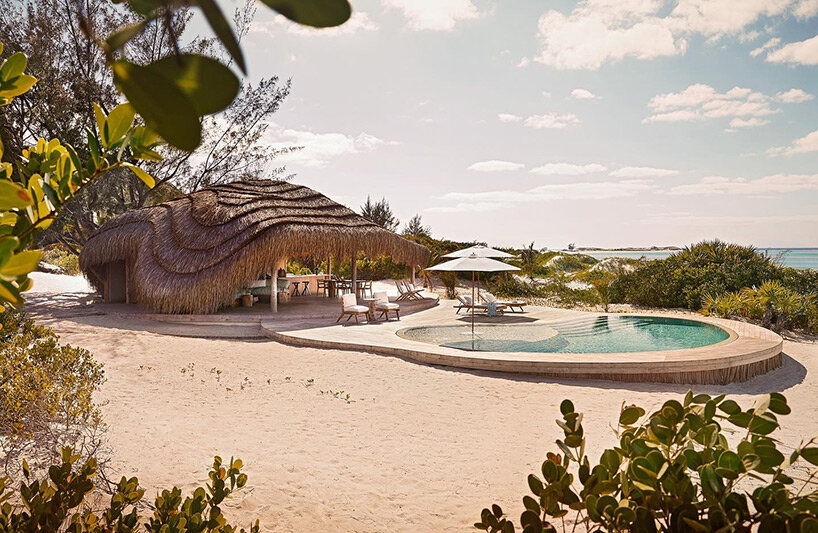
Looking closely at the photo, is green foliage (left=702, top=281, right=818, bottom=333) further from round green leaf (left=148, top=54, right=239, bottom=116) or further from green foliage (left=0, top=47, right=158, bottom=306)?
round green leaf (left=148, top=54, right=239, bottom=116)

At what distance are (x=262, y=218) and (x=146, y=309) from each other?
4.04 meters

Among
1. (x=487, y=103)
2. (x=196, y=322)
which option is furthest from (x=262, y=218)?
(x=487, y=103)

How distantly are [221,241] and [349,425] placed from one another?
31.2 ft

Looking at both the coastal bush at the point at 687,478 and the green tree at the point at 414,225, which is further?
the green tree at the point at 414,225

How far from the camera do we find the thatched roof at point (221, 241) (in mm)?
12891

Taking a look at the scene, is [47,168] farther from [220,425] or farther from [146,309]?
[146,309]

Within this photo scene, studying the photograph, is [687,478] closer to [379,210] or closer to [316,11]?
[316,11]

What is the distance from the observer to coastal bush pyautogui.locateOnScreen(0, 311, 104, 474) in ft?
13.2

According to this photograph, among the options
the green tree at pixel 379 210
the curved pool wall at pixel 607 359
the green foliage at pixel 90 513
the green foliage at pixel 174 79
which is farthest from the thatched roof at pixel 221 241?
the green tree at pixel 379 210

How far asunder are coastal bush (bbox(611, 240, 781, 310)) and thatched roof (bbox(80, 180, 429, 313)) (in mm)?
7587

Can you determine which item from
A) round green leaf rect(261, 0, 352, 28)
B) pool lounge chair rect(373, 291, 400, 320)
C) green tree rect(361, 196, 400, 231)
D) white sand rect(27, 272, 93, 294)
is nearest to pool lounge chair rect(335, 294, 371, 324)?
pool lounge chair rect(373, 291, 400, 320)

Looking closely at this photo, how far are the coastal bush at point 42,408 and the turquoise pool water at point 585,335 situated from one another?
6.41 metres

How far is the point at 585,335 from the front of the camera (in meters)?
11.1

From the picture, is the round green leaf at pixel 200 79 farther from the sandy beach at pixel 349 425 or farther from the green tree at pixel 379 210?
the green tree at pixel 379 210
